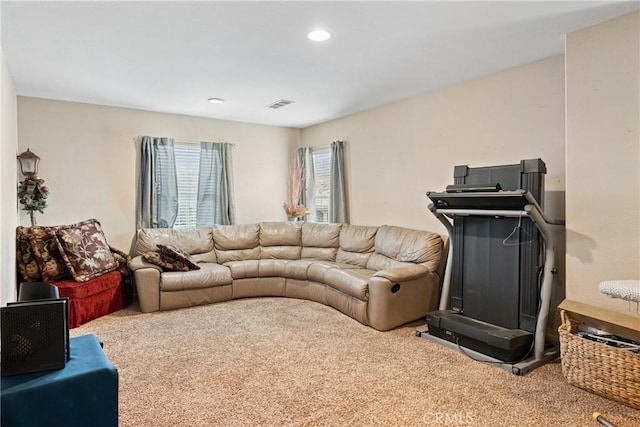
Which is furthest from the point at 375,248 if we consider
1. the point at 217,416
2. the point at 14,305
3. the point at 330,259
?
the point at 14,305

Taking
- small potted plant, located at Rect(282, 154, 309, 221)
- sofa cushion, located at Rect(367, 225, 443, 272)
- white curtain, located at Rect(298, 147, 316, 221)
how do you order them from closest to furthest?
sofa cushion, located at Rect(367, 225, 443, 272) < small potted plant, located at Rect(282, 154, 309, 221) < white curtain, located at Rect(298, 147, 316, 221)

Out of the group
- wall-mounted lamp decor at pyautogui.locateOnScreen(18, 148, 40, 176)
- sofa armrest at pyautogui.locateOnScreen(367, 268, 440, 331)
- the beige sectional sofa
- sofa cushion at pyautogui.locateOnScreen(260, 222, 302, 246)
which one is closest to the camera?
sofa armrest at pyautogui.locateOnScreen(367, 268, 440, 331)

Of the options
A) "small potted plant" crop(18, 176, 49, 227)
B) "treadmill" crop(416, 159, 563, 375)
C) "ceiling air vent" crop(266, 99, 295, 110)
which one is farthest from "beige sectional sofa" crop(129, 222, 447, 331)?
"ceiling air vent" crop(266, 99, 295, 110)

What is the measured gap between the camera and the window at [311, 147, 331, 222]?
20.2 feet

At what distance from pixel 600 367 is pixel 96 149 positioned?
5532 millimetres

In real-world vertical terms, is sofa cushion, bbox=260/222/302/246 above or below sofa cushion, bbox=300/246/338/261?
above

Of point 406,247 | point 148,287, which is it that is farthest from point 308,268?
point 148,287

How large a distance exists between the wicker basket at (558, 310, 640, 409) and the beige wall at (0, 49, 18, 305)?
4002mm

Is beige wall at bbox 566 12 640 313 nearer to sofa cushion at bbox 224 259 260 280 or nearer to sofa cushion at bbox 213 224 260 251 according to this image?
sofa cushion at bbox 224 259 260 280

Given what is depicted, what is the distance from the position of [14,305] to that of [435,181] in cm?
385

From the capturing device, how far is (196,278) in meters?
4.48

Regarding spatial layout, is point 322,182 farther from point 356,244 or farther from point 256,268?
point 256,268

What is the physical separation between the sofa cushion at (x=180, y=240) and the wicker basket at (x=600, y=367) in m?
4.21

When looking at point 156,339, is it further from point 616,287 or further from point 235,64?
point 616,287
